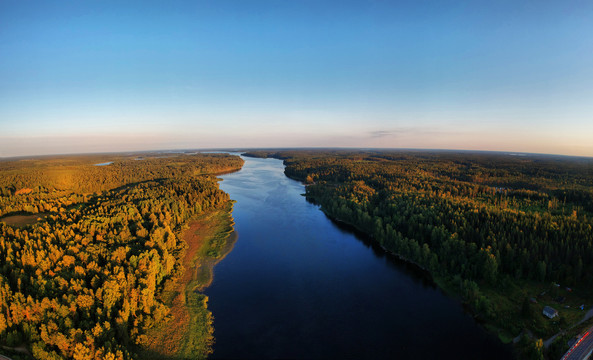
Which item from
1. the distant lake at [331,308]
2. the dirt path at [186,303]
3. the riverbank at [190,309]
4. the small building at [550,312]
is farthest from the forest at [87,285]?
the small building at [550,312]

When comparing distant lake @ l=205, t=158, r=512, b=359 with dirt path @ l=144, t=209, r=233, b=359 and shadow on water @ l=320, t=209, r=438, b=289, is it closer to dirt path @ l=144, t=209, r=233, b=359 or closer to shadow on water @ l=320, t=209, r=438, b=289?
shadow on water @ l=320, t=209, r=438, b=289

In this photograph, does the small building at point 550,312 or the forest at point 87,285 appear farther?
the small building at point 550,312

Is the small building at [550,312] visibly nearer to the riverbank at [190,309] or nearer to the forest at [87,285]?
the riverbank at [190,309]

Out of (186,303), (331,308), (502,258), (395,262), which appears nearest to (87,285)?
(186,303)

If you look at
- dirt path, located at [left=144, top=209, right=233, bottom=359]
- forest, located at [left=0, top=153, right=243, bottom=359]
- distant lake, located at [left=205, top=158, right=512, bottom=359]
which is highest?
forest, located at [left=0, top=153, right=243, bottom=359]

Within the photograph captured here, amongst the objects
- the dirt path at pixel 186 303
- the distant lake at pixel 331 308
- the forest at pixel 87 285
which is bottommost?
the distant lake at pixel 331 308

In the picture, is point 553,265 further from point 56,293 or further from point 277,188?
point 277,188

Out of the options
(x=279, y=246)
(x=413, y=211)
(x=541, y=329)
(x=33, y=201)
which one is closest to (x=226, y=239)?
(x=279, y=246)

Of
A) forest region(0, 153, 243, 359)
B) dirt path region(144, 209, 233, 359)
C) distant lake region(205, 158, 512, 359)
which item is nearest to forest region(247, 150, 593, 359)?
distant lake region(205, 158, 512, 359)
